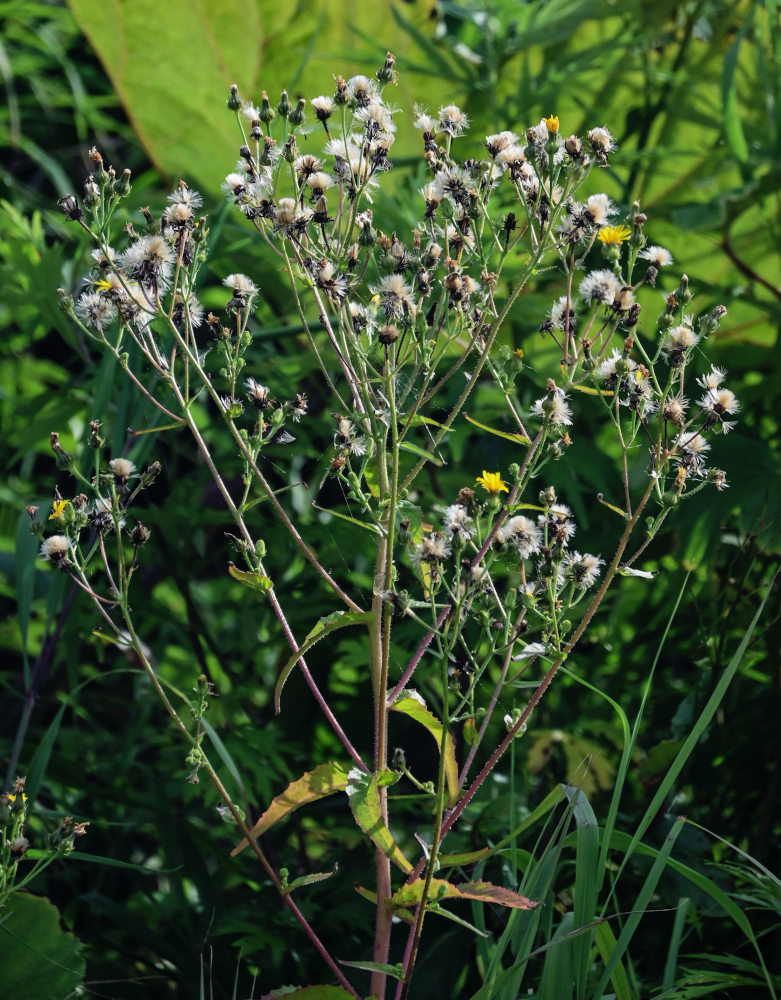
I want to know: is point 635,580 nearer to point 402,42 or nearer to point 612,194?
point 612,194

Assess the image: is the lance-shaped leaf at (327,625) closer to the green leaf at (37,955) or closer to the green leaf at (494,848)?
the green leaf at (494,848)

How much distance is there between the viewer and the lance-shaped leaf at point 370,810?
2.76 feet

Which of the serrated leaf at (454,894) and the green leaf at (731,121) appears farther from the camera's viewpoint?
the green leaf at (731,121)

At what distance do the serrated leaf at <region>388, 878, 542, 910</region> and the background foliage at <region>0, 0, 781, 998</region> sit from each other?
295 mm

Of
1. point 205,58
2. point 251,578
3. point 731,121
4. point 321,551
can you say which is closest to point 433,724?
point 251,578

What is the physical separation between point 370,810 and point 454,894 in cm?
11

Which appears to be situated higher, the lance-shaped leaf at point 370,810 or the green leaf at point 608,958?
the lance-shaped leaf at point 370,810

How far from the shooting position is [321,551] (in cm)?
159

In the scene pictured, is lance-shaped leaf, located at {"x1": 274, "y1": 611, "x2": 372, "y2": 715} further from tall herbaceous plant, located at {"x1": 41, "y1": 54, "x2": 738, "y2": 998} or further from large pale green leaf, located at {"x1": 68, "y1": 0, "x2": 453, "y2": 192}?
large pale green leaf, located at {"x1": 68, "y1": 0, "x2": 453, "y2": 192}

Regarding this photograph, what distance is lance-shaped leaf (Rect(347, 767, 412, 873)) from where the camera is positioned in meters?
0.84

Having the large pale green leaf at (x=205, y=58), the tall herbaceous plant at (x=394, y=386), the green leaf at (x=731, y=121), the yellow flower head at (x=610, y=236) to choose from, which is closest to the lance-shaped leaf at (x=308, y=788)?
the tall herbaceous plant at (x=394, y=386)

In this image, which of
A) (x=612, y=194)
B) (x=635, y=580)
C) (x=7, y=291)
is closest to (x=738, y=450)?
(x=635, y=580)

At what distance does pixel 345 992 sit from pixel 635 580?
1.03 meters

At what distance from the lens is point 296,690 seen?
1668mm
